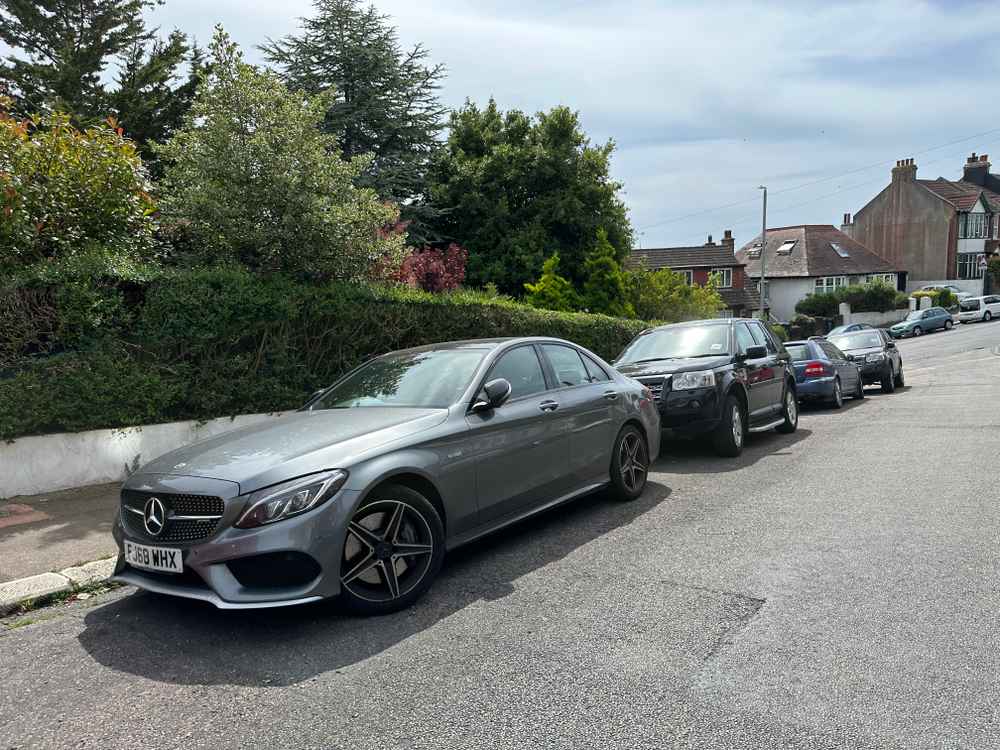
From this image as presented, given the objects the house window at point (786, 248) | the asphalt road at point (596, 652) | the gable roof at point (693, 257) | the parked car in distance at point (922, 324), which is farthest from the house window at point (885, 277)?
the asphalt road at point (596, 652)

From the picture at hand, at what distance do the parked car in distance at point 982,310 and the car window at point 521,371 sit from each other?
5531 centimetres

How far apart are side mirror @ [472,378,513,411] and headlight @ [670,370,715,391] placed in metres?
4.17

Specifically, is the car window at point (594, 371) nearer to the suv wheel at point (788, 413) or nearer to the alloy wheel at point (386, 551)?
the alloy wheel at point (386, 551)

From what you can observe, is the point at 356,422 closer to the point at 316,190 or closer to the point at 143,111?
the point at 316,190

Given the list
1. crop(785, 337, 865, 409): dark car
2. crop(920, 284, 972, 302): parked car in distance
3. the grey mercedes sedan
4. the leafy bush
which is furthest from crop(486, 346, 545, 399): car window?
crop(920, 284, 972, 302): parked car in distance

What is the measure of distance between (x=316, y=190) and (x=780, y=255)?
6012 centimetres

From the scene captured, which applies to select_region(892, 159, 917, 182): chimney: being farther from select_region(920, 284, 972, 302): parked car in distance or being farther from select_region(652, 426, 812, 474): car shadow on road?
select_region(652, 426, 812, 474): car shadow on road

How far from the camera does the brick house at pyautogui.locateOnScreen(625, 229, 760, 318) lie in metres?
59.3

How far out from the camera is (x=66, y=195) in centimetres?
857

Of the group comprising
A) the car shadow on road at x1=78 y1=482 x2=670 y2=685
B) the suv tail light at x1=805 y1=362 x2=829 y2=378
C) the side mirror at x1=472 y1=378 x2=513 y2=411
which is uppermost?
the side mirror at x1=472 y1=378 x2=513 y2=411

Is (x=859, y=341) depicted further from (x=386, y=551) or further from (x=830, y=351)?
(x=386, y=551)

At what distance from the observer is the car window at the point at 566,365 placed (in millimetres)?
6539

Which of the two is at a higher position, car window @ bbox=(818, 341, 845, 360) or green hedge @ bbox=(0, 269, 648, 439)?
green hedge @ bbox=(0, 269, 648, 439)

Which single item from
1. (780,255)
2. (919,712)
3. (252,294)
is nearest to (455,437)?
(919,712)
